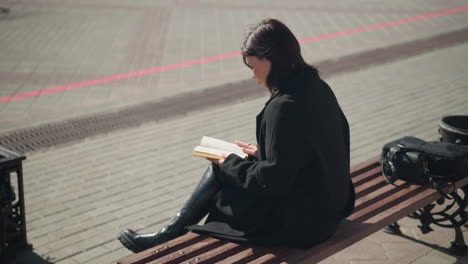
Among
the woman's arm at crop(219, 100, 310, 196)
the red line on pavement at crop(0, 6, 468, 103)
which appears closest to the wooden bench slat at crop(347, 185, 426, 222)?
the woman's arm at crop(219, 100, 310, 196)

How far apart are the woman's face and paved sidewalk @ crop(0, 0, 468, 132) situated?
488cm

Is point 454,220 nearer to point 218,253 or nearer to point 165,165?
point 218,253

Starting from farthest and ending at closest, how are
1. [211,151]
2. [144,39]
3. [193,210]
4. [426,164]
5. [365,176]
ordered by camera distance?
[144,39]
[365,176]
[426,164]
[193,210]
[211,151]

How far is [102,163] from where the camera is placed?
20.4 feet

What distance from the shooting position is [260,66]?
324 cm

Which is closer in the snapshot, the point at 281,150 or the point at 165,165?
the point at 281,150

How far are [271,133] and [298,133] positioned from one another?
5.5 inches

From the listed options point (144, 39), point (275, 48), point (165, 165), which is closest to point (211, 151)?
point (275, 48)

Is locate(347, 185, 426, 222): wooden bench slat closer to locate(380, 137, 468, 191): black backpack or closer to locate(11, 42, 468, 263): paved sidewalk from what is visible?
locate(380, 137, 468, 191): black backpack

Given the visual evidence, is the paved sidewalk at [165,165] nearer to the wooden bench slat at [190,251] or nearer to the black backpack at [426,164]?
the black backpack at [426,164]

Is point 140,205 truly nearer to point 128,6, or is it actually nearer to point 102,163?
point 102,163

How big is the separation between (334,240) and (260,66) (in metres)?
1.10

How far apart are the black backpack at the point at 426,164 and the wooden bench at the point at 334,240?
0.20 ft

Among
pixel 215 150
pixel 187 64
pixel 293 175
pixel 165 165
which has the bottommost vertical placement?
pixel 165 165
